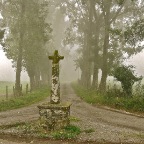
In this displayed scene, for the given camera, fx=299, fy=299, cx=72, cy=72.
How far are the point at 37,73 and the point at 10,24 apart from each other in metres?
13.9

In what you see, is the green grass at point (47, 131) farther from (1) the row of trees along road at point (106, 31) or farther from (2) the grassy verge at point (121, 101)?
(1) the row of trees along road at point (106, 31)

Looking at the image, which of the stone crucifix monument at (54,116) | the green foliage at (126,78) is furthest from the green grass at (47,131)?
the green foliage at (126,78)

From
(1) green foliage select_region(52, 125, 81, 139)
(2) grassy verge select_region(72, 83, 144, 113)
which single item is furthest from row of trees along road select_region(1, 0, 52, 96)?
(1) green foliage select_region(52, 125, 81, 139)

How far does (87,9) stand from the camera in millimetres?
46094

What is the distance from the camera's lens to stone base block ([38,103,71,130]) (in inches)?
583

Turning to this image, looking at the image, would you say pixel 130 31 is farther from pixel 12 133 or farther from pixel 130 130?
pixel 12 133

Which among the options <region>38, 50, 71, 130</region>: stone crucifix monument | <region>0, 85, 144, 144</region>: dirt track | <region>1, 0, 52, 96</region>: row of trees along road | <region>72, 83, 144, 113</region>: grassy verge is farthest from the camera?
<region>1, 0, 52, 96</region>: row of trees along road

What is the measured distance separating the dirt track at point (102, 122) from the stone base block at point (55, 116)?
115cm

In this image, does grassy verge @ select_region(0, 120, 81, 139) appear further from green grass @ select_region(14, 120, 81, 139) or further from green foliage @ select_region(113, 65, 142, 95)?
green foliage @ select_region(113, 65, 142, 95)

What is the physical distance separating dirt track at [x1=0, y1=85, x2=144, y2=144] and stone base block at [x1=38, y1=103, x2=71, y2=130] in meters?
1.15

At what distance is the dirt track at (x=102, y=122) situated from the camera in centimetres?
1357

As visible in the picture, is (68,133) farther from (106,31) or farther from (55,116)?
(106,31)

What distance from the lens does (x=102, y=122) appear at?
17391 millimetres

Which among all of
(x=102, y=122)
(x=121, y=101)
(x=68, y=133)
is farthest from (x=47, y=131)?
(x=121, y=101)
